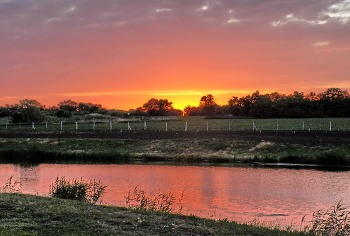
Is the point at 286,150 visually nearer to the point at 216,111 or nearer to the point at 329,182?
the point at 329,182

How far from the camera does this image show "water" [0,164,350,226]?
1581cm

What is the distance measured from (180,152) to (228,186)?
18.4 m

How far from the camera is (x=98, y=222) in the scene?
33.4 feet

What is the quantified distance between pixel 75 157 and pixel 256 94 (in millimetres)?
112640

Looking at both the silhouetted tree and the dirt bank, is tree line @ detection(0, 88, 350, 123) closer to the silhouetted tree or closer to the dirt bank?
the silhouetted tree

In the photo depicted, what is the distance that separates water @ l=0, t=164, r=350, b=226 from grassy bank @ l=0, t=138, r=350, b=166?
5101mm

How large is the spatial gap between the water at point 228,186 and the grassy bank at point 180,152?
5.10 m

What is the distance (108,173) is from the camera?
2655cm

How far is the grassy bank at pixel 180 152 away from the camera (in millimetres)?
34000

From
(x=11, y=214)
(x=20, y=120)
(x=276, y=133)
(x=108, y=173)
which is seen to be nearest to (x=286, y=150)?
(x=276, y=133)

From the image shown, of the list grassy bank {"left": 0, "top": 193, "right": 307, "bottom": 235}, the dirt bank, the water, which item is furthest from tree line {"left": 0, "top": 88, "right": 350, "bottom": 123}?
grassy bank {"left": 0, "top": 193, "right": 307, "bottom": 235}

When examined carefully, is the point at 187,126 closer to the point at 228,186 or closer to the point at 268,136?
the point at 268,136

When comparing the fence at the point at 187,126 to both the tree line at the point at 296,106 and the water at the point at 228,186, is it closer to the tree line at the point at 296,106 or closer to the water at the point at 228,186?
the water at the point at 228,186

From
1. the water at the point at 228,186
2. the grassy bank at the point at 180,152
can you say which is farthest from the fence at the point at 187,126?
the water at the point at 228,186
